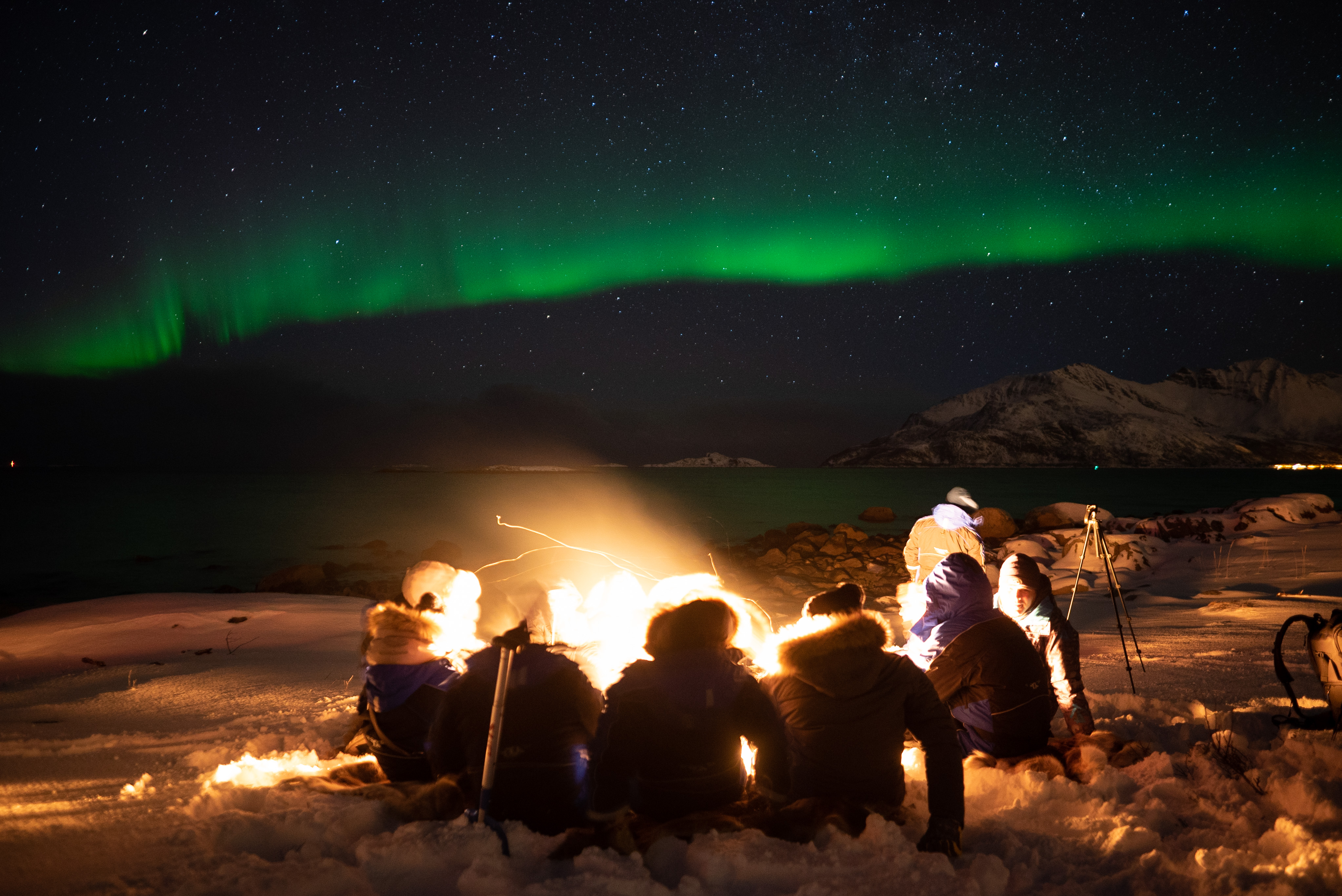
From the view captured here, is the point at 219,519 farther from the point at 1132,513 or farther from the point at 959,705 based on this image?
the point at 1132,513

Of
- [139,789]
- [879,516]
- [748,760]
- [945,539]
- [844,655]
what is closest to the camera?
[844,655]

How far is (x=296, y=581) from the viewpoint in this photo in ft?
56.9

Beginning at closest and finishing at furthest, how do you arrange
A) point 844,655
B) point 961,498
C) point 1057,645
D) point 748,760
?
point 844,655 < point 748,760 < point 1057,645 < point 961,498

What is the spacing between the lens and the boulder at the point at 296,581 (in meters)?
17.2

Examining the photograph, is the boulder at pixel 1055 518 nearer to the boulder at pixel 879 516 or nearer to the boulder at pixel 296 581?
the boulder at pixel 879 516

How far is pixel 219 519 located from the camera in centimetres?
4859

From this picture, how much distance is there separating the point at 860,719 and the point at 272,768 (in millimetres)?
3710

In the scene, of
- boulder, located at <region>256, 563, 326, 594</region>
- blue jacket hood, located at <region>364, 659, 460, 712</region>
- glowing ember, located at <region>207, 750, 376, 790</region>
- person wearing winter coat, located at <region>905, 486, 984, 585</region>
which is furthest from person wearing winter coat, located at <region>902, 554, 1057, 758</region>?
boulder, located at <region>256, 563, 326, 594</region>

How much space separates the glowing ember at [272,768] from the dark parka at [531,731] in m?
1.37

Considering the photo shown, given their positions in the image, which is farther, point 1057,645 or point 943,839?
point 1057,645

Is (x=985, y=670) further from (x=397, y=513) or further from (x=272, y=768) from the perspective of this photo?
(x=397, y=513)

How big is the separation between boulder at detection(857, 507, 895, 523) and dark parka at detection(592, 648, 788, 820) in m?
42.8

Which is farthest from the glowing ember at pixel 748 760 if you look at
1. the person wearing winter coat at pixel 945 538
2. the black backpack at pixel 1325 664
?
the black backpack at pixel 1325 664

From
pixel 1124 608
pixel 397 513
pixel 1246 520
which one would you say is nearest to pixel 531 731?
pixel 1124 608
